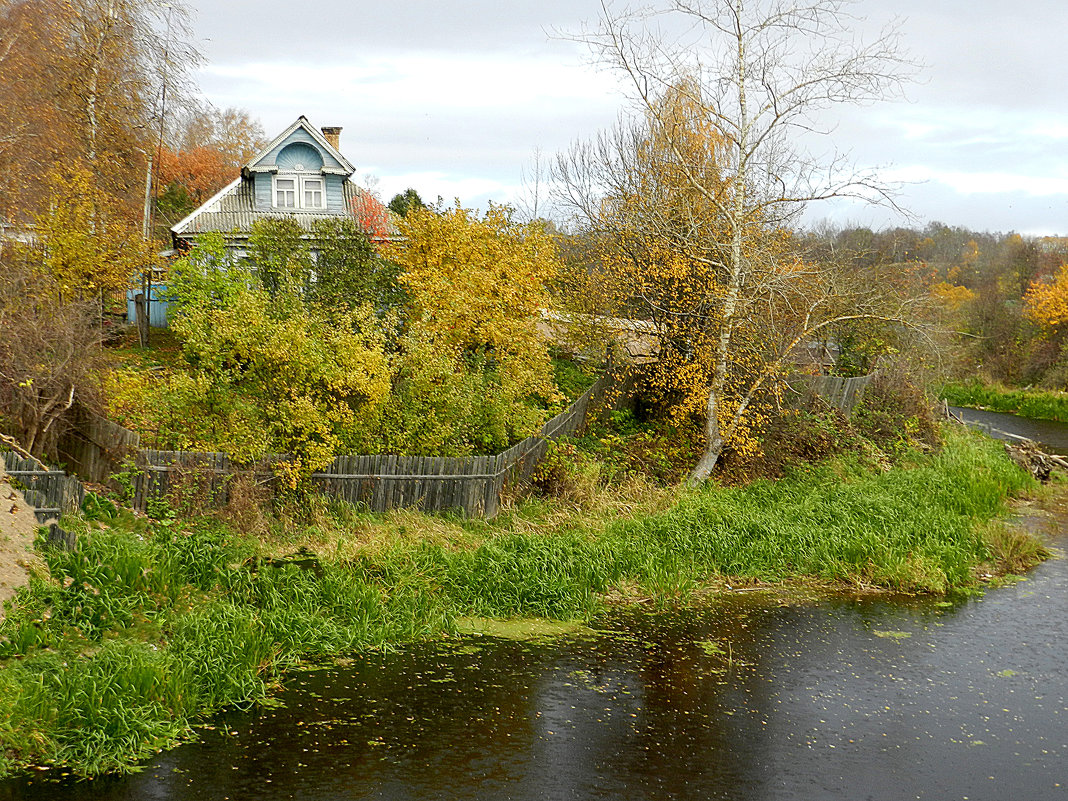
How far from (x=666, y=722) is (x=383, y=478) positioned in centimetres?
591

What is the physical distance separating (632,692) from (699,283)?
34.5 feet

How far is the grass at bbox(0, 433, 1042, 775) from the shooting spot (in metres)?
7.62

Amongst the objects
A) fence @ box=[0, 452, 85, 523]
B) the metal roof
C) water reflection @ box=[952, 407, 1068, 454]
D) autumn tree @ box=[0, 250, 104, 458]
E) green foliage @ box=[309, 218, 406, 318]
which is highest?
the metal roof

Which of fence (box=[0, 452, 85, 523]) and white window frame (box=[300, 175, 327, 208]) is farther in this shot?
white window frame (box=[300, 175, 327, 208])

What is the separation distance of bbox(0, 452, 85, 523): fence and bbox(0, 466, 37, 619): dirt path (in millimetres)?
133

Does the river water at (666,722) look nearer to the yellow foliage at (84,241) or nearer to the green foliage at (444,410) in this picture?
the green foliage at (444,410)

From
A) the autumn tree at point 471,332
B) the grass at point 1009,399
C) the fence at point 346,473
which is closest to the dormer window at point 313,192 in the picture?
the autumn tree at point 471,332

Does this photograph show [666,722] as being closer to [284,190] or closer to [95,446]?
[95,446]

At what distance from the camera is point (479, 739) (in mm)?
7984

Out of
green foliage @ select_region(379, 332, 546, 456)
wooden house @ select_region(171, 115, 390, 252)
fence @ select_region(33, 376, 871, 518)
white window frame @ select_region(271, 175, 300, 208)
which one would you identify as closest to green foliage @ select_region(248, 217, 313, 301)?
wooden house @ select_region(171, 115, 390, 252)

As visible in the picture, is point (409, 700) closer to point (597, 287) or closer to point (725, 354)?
point (725, 354)

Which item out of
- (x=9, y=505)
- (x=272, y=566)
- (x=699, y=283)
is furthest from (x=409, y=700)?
(x=699, y=283)

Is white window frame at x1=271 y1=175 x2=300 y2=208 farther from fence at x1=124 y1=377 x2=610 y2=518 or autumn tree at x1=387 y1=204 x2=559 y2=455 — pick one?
fence at x1=124 y1=377 x2=610 y2=518

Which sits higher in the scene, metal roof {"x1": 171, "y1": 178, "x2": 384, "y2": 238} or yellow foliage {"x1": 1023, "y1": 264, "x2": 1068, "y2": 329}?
metal roof {"x1": 171, "y1": 178, "x2": 384, "y2": 238}
